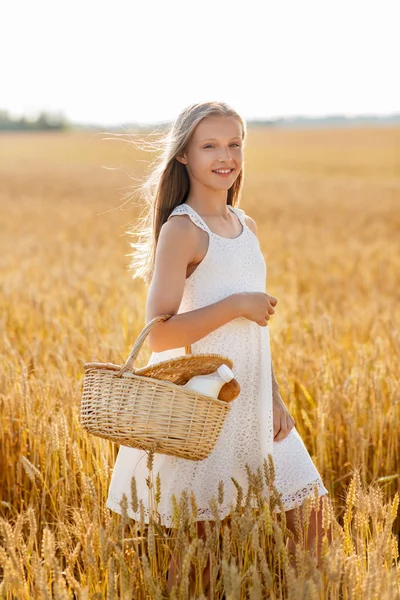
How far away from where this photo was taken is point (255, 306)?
227cm

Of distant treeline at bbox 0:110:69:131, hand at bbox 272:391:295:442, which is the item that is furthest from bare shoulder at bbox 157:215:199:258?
distant treeline at bbox 0:110:69:131

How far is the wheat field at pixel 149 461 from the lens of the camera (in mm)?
1809

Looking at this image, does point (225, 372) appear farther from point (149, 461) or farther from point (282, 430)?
point (282, 430)

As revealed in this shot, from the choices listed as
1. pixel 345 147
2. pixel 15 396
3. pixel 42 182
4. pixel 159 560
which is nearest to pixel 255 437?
pixel 159 560

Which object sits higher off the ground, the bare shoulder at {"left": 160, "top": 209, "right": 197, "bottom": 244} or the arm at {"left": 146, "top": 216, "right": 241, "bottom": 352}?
the bare shoulder at {"left": 160, "top": 209, "right": 197, "bottom": 244}

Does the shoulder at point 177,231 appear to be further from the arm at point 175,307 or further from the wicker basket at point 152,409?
the wicker basket at point 152,409

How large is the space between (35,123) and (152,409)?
362 ft

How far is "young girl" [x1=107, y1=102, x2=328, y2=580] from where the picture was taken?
2256mm

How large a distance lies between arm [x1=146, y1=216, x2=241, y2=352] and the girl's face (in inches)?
9.2

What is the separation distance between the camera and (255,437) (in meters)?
2.37

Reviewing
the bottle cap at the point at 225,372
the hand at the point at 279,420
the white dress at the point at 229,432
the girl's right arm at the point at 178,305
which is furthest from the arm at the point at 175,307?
the hand at the point at 279,420

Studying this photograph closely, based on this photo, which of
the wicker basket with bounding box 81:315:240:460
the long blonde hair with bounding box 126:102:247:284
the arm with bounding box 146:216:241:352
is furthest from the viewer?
the long blonde hair with bounding box 126:102:247:284

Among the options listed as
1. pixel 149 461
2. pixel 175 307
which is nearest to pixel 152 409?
pixel 149 461

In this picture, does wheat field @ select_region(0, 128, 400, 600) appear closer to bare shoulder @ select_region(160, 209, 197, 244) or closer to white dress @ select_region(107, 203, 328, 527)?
white dress @ select_region(107, 203, 328, 527)
